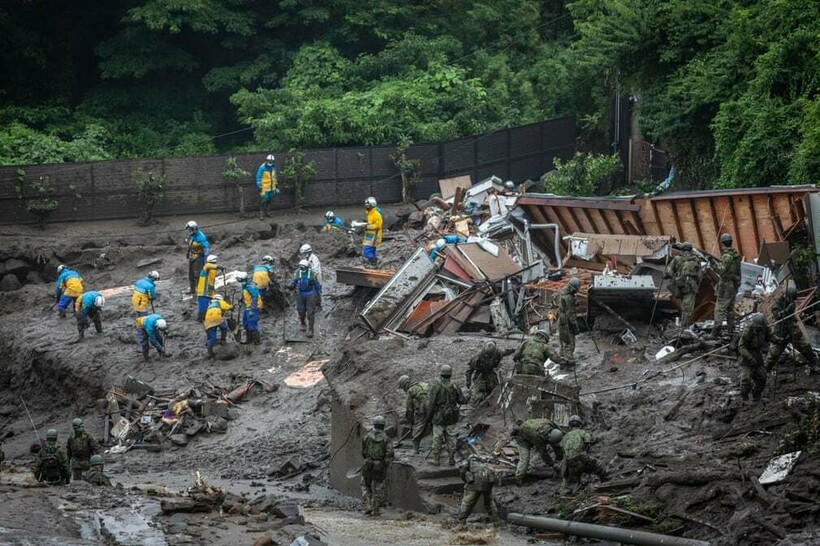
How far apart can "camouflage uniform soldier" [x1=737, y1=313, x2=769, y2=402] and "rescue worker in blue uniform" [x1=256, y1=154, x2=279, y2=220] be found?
16336 millimetres

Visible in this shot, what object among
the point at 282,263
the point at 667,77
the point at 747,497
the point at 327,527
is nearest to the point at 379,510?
the point at 327,527

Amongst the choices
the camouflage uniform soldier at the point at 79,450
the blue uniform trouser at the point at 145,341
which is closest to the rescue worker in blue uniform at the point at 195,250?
the blue uniform trouser at the point at 145,341

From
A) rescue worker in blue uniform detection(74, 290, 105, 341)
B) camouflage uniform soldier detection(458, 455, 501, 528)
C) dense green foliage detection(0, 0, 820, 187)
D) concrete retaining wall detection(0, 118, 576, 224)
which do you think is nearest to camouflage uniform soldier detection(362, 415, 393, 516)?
camouflage uniform soldier detection(458, 455, 501, 528)

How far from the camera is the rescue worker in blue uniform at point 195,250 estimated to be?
1023 inches

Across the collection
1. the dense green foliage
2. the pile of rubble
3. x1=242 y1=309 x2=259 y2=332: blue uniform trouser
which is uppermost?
the dense green foliage

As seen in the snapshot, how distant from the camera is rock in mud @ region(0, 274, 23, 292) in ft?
96.6

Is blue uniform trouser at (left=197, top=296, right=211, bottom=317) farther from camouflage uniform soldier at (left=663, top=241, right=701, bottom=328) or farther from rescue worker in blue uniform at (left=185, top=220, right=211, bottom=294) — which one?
camouflage uniform soldier at (left=663, top=241, right=701, bottom=328)

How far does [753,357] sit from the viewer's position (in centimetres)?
1661

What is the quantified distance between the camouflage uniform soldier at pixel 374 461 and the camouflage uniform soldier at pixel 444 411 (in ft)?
2.10

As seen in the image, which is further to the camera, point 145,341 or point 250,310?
Answer: point 145,341

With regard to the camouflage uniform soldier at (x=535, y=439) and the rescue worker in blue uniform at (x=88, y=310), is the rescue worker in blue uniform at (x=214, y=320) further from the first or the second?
the camouflage uniform soldier at (x=535, y=439)

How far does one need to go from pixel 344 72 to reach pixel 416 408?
20.2 m

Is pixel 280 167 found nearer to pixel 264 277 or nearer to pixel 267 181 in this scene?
pixel 267 181

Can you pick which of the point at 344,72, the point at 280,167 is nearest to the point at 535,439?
the point at 280,167
